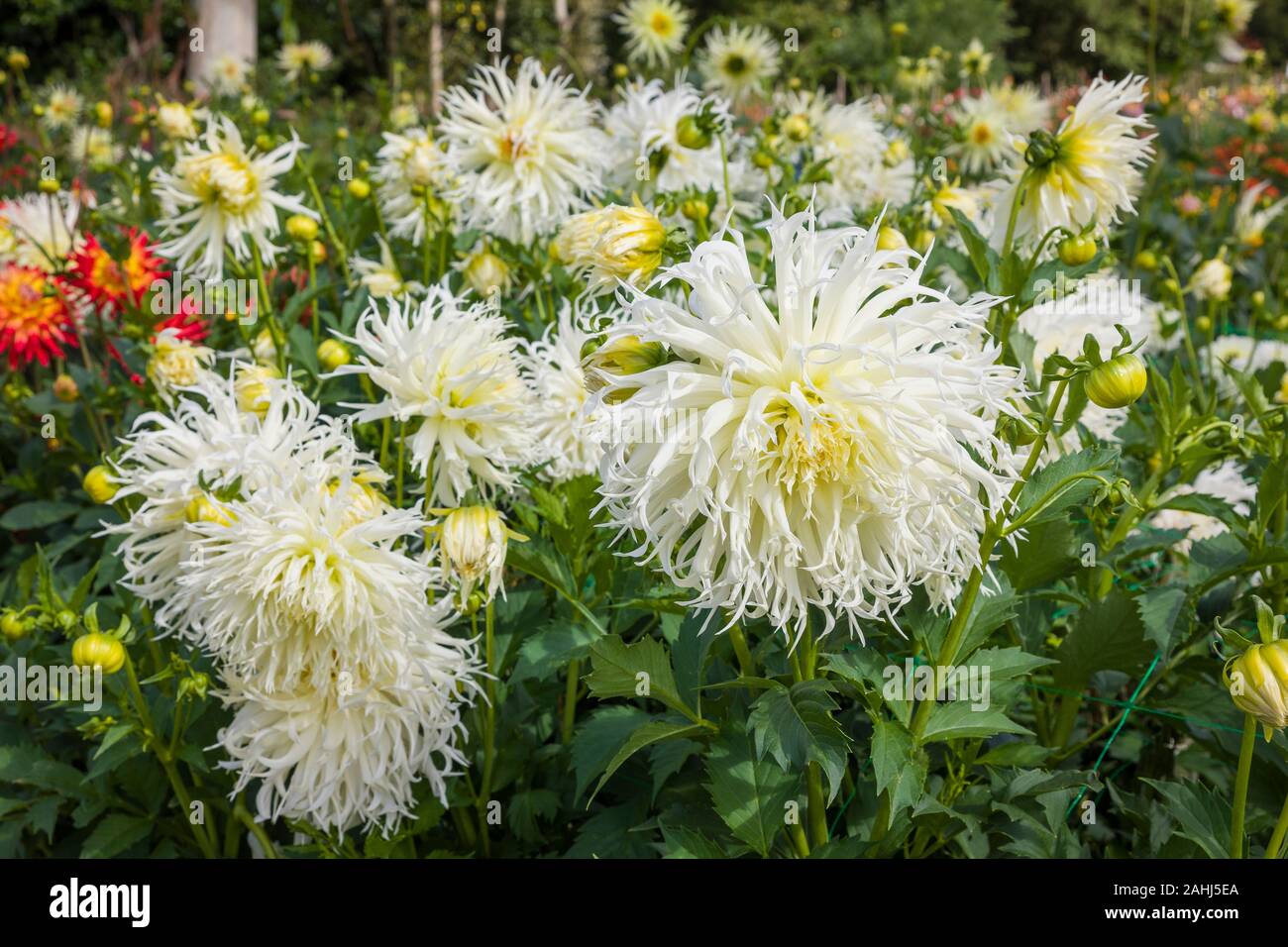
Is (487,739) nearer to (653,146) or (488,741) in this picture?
(488,741)

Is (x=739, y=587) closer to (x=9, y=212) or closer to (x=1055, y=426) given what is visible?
(x=1055, y=426)

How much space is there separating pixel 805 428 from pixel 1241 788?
711mm

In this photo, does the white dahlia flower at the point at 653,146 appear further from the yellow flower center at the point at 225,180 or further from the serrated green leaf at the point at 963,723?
the serrated green leaf at the point at 963,723

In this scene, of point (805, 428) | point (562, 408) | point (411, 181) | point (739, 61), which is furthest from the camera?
point (739, 61)

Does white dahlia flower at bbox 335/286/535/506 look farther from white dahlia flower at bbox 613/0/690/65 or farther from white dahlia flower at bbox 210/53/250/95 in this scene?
white dahlia flower at bbox 210/53/250/95

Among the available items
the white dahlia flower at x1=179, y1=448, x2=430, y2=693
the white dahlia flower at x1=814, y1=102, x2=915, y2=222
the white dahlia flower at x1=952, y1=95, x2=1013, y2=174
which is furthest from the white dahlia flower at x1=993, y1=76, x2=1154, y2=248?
the white dahlia flower at x1=952, y1=95, x2=1013, y2=174

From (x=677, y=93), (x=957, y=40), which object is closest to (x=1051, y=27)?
(x=957, y=40)

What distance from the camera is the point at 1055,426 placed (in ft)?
5.06

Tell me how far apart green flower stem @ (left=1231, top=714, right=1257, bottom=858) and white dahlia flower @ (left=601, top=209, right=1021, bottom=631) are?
43 centimetres

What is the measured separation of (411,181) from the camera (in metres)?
2.43

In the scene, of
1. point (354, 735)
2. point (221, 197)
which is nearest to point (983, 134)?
point (221, 197)

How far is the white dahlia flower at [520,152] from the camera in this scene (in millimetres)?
2299

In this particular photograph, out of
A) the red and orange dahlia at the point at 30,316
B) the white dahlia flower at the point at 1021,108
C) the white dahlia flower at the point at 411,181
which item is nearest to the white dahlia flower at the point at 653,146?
the white dahlia flower at the point at 411,181

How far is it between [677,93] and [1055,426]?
136cm
